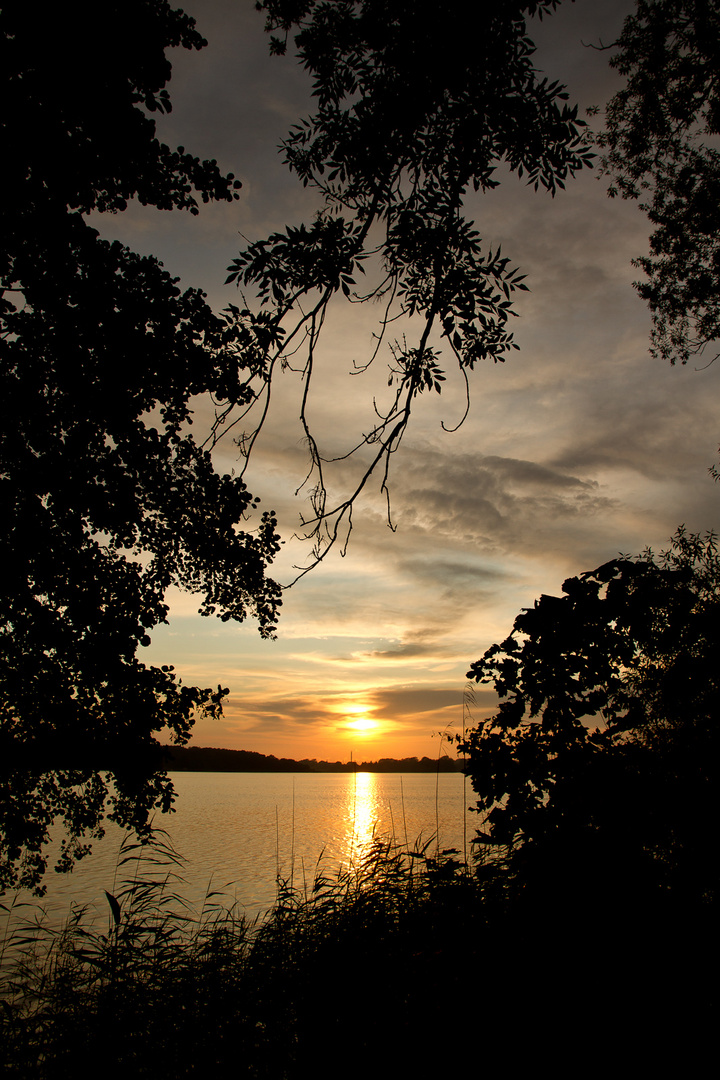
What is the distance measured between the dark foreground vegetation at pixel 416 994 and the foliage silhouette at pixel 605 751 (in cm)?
16

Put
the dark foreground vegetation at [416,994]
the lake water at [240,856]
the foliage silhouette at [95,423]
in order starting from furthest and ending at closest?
the lake water at [240,856]
the foliage silhouette at [95,423]
the dark foreground vegetation at [416,994]

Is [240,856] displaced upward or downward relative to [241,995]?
downward

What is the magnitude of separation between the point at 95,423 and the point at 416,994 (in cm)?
681

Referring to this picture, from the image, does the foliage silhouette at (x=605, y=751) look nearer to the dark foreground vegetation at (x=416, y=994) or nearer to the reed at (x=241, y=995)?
the dark foreground vegetation at (x=416, y=994)

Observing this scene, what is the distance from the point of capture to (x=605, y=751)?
399cm

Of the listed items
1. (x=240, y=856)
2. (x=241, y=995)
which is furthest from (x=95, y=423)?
(x=240, y=856)

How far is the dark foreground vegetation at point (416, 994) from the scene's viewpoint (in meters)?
3.48

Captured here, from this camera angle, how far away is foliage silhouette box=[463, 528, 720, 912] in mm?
3670

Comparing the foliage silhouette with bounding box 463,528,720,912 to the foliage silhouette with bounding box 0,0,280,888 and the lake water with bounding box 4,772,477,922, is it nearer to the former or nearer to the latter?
the lake water with bounding box 4,772,477,922

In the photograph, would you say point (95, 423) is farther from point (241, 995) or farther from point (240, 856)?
point (240, 856)

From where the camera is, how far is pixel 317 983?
5070mm

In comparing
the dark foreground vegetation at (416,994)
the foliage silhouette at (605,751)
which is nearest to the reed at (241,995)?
the dark foreground vegetation at (416,994)

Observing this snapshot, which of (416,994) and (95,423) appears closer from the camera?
(416,994)

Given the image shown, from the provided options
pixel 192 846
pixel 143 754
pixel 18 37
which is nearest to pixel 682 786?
pixel 143 754
